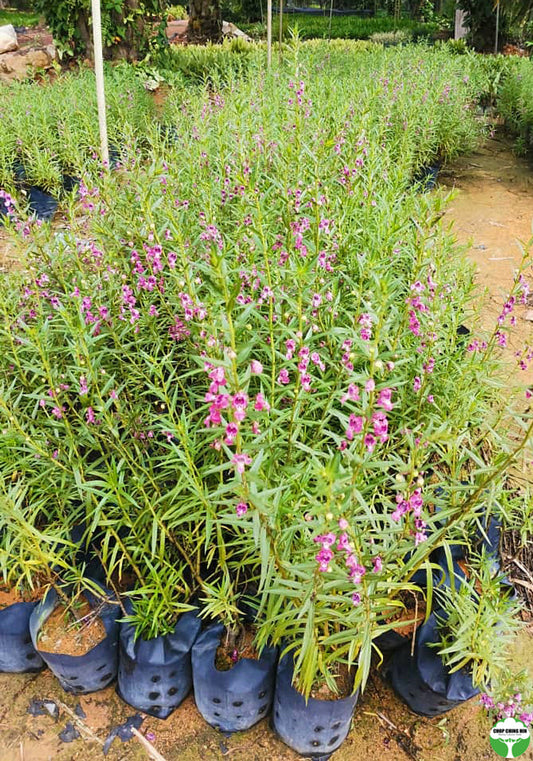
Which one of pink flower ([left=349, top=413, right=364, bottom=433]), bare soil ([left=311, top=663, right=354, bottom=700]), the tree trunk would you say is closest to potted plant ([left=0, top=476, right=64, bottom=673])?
bare soil ([left=311, top=663, right=354, bottom=700])

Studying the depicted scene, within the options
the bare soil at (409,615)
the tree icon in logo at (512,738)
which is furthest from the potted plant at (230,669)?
the tree icon in logo at (512,738)

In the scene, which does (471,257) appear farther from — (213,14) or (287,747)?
(213,14)

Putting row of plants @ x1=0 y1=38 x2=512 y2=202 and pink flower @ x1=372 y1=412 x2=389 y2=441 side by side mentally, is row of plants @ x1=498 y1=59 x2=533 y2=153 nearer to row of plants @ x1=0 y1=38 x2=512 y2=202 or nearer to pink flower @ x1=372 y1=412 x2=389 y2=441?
row of plants @ x1=0 y1=38 x2=512 y2=202

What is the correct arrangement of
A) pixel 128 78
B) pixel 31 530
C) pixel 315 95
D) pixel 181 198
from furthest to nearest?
pixel 128 78
pixel 315 95
pixel 181 198
pixel 31 530

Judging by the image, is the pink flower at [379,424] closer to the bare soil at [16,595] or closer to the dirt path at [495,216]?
the bare soil at [16,595]

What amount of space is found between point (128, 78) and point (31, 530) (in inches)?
356

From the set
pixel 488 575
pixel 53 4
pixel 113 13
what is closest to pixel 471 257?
pixel 488 575

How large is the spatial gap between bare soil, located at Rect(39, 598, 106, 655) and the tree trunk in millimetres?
15469

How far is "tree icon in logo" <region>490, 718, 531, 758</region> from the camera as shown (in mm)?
1942

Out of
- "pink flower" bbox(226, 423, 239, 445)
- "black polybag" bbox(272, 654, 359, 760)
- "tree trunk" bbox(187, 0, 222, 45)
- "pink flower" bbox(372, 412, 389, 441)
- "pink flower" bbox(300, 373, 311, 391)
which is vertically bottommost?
"black polybag" bbox(272, 654, 359, 760)

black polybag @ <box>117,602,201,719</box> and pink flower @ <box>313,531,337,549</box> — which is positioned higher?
pink flower @ <box>313,531,337,549</box>

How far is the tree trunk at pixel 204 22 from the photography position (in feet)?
46.4

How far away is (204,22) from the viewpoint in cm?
1445

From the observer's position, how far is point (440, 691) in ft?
6.35
